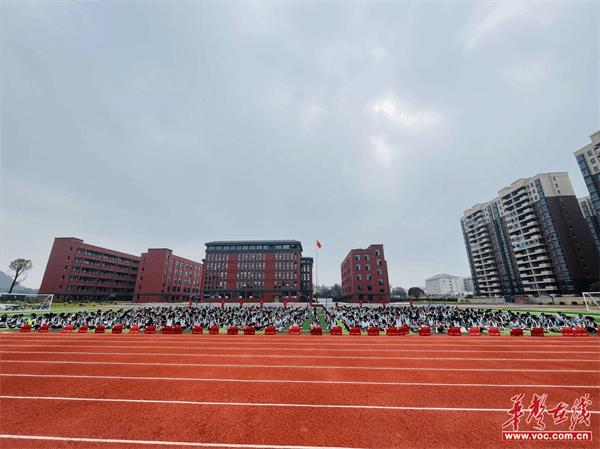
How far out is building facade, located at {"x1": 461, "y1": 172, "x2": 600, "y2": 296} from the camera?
5894 cm

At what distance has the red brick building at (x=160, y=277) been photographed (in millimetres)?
74188

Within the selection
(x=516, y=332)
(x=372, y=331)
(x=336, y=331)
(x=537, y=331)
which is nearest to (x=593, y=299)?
(x=537, y=331)

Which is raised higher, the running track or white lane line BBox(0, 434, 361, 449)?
the running track

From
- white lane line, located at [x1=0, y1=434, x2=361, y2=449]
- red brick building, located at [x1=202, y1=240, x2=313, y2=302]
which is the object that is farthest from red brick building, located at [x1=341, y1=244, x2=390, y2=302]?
white lane line, located at [x1=0, y1=434, x2=361, y2=449]

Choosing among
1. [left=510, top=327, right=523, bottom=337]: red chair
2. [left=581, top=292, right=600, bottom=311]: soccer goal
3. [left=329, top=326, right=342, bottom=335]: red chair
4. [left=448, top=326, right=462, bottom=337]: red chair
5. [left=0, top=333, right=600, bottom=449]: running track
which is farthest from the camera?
[left=581, top=292, right=600, bottom=311]: soccer goal

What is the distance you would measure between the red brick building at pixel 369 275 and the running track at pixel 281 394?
168ft

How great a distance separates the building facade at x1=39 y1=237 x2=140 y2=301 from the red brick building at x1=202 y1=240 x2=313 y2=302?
33031 millimetres

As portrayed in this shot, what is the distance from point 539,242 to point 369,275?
45352mm

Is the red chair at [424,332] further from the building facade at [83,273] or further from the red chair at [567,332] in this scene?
the building facade at [83,273]

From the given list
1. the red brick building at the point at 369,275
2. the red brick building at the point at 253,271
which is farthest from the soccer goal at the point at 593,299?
the red brick building at the point at 253,271

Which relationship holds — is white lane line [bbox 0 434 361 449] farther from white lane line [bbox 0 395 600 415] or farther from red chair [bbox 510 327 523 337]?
red chair [bbox 510 327 523 337]

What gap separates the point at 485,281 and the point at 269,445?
104 metres

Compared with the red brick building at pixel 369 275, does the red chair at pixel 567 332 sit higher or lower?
lower

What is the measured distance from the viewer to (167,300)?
7725 centimetres
